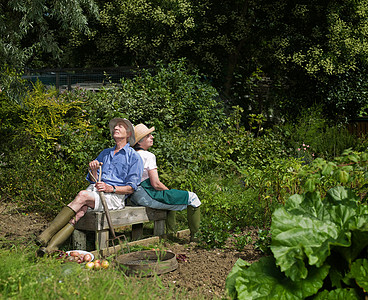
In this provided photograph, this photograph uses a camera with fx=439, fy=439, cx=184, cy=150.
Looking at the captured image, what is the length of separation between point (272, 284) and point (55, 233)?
224 centimetres

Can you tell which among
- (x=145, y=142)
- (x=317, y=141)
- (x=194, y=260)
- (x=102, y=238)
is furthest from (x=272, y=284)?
(x=317, y=141)

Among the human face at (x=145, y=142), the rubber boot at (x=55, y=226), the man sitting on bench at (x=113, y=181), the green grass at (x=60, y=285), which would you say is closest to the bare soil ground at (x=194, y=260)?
the rubber boot at (x=55, y=226)

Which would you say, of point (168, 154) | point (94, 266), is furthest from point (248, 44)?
point (94, 266)

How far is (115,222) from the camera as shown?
15.0ft

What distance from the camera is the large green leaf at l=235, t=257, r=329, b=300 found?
8.93 ft

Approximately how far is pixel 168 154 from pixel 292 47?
6.46 m

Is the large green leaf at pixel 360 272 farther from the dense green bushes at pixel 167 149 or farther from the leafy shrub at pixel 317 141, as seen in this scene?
the leafy shrub at pixel 317 141

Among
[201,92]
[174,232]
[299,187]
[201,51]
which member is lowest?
[174,232]

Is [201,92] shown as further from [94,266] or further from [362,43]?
[94,266]

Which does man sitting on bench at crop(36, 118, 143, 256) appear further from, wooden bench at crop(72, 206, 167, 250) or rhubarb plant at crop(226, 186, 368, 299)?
rhubarb plant at crop(226, 186, 368, 299)

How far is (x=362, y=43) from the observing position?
1158 centimetres

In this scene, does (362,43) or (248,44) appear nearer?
(362,43)

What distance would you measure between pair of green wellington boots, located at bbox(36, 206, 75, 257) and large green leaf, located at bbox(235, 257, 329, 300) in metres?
1.94

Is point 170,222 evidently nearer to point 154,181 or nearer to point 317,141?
point 154,181
